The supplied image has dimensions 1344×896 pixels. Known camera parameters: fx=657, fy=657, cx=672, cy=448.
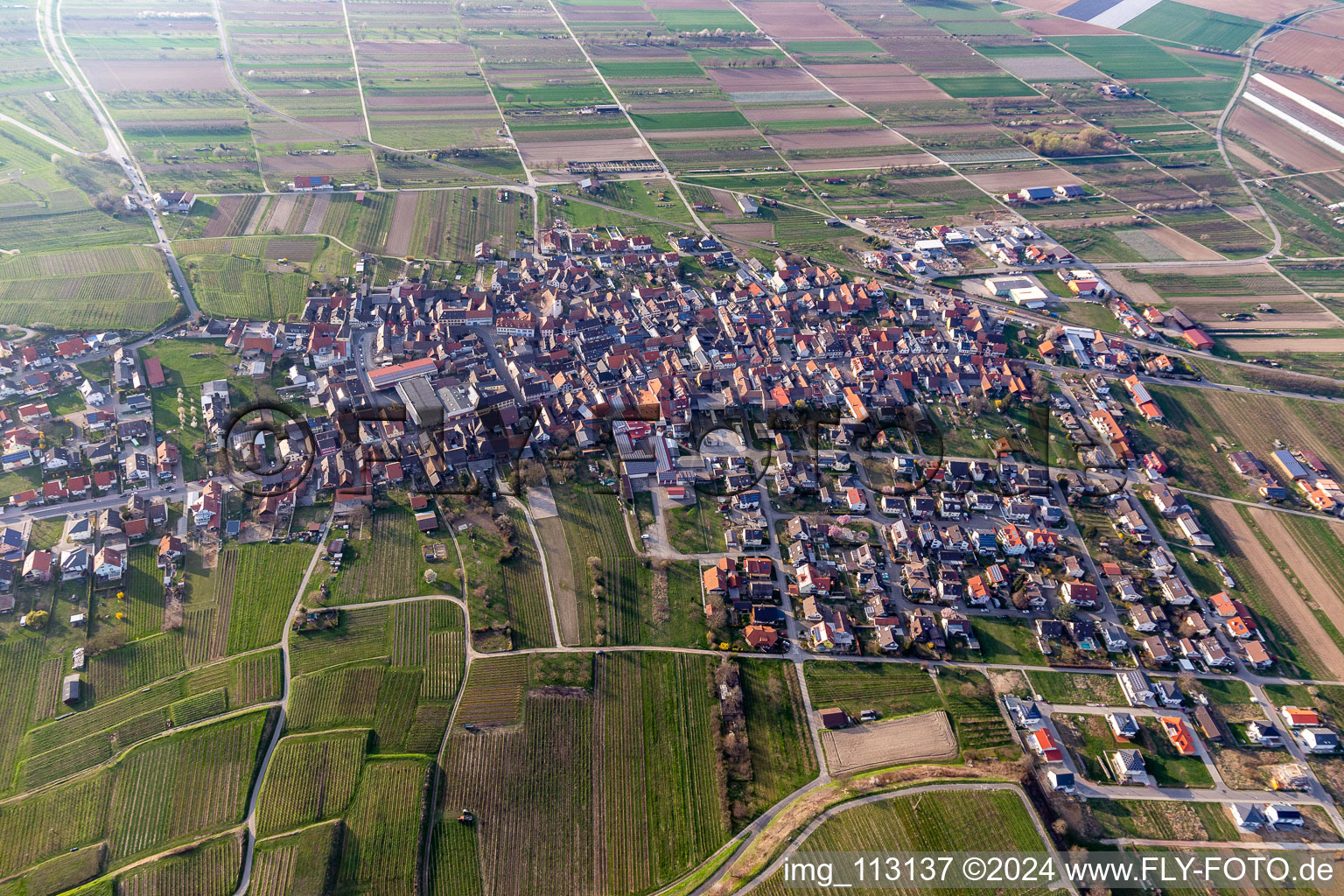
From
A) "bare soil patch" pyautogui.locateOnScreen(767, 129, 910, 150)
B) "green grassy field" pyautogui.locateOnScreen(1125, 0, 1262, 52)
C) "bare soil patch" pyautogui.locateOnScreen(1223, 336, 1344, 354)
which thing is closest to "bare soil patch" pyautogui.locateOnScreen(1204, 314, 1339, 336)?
"bare soil patch" pyautogui.locateOnScreen(1223, 336, 1344, 354)

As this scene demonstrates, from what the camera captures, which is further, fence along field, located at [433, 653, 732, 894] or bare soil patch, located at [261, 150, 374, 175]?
bare soil patch, located at [261, 150, 374, 175]

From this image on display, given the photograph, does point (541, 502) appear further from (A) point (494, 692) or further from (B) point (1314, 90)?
(B) point (1314, 90)

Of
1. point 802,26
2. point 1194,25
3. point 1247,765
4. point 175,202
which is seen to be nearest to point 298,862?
point 1247,765

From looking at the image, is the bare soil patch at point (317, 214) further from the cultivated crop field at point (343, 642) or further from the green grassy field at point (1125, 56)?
the green grassy field at point (1125, 56)

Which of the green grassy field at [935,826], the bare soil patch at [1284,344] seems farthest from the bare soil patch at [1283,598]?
the green grassy field at [935,826]

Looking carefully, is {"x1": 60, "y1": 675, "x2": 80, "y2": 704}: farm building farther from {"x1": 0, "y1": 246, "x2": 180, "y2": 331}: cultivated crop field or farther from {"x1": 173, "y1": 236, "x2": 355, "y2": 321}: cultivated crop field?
{"x1": 173, "y1": 236, "x2": 355, "y2": 321}: cultivated crop field

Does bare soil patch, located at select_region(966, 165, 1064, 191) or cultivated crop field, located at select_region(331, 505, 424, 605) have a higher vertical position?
bare soil patch, located at select_region(966, 165, 1064, 191)
